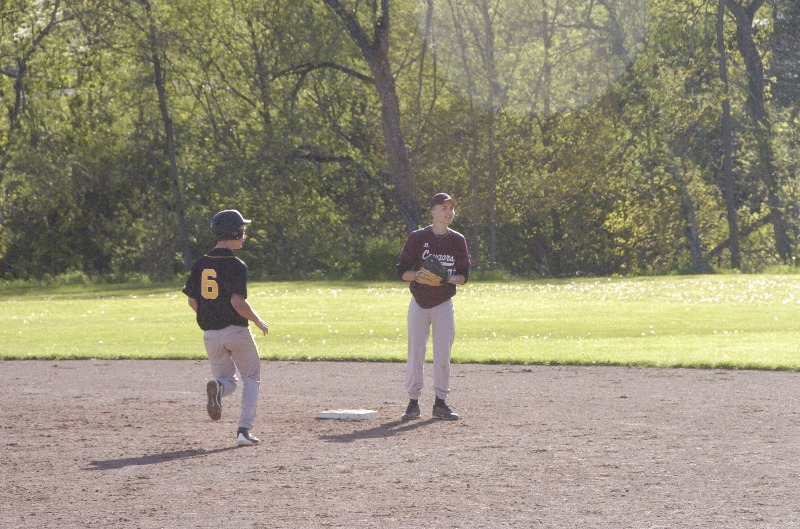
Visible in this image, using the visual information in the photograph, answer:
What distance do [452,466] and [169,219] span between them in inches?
1346

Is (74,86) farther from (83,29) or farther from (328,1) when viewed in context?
(328,1)

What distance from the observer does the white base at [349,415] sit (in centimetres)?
1026

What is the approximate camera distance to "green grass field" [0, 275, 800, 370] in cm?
1627

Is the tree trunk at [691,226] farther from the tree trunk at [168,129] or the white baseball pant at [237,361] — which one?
the white baseball pant at [237,361]

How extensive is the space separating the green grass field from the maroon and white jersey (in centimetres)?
550

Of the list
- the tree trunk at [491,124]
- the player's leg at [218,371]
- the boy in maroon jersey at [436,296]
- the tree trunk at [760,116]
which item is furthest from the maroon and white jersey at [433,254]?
the tree trunk at [760,116]

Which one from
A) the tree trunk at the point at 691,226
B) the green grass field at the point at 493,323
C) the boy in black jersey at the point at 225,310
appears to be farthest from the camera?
the tree trunk at the point at 691,226

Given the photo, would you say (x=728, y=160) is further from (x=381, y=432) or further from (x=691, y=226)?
(x=381, y=432)

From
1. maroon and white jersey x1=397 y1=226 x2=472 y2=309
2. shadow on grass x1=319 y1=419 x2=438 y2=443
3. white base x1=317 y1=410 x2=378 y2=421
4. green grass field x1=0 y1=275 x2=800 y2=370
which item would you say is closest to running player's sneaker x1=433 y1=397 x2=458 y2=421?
shadow on grass x1=319 y1=419 x2=438 y2=443

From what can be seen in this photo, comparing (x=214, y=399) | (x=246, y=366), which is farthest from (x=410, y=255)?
(x=214, y=399)

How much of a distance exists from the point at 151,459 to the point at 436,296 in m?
2.80

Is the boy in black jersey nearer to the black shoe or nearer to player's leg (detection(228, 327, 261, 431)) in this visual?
player's leg (detection(228, 327, 261, 431))

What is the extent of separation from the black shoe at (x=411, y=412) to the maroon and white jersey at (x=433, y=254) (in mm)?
803

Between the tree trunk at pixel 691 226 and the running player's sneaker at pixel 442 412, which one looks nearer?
Result: the running player's sneaker at pixel 442 412
